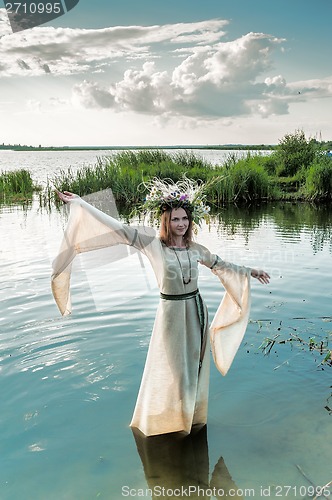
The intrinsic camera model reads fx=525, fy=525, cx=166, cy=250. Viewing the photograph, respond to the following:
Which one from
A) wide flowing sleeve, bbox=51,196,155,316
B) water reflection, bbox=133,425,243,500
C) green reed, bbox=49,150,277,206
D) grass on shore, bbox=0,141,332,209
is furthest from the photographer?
grass on shore, bbox=0,141,332,209

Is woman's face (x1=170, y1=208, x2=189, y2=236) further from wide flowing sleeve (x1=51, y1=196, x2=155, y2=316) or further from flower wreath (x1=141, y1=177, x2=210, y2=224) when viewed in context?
wide flowing sleeve (x1=51, y1=196, x2=155, y2=316)

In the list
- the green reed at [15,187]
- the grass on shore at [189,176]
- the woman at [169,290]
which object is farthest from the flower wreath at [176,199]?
the green reed at [15,187]

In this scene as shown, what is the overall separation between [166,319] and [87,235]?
1046 millimetres

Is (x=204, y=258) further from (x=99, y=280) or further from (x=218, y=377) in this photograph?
(x=99, y=280)

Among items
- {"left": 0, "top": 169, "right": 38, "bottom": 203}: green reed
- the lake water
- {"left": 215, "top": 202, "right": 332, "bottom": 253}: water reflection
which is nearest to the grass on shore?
{"left": 0, "top": 169, "right": 38, "bottom": 203}: green reed

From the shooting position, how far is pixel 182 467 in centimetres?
456

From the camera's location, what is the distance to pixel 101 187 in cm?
2388

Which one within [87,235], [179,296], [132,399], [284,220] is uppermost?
[87,235]

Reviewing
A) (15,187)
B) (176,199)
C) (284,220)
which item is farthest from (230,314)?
(15,187)

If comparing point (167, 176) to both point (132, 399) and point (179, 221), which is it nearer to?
point (132, 399)

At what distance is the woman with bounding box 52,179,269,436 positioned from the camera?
469 centimetres

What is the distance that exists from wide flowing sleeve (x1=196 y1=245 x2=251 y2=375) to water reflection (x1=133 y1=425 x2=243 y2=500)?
0.78 m

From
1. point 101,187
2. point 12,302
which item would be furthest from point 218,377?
point 101,187

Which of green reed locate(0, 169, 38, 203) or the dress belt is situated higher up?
green reed locate(0, 169, 38, 203)
